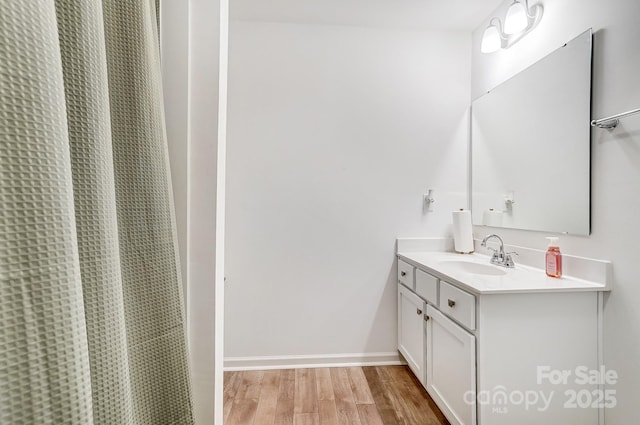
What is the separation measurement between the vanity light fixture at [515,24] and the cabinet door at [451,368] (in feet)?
5.60

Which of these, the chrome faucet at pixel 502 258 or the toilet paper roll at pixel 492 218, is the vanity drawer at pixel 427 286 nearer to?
the chrome faucet at pixel 502 258

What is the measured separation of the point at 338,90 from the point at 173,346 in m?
2.06

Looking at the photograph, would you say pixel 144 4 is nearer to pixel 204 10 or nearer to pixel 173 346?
pixel 204 10

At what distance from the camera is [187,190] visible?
→ 2.26 feet

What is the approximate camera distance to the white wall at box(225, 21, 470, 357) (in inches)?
83.4

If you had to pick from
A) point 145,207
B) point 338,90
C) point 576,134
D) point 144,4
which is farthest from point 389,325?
point 144,4

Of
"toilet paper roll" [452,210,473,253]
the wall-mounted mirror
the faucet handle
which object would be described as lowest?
the faucet handle

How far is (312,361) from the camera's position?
6.97ft

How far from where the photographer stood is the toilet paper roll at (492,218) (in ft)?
6.18

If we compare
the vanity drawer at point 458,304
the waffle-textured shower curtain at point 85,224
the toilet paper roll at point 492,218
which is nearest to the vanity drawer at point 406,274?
the vanity drawer at point 458,304

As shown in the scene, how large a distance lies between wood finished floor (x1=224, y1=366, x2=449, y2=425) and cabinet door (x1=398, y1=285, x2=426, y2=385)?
5.8 inches

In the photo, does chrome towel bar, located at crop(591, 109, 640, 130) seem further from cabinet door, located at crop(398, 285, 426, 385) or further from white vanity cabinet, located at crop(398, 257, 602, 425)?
cabinet door, located at crop(398, 285, 426, 385)

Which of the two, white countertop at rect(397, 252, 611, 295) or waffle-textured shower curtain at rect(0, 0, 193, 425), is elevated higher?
waffle-textured shower curtain at rect(0, 0, 193, 425)

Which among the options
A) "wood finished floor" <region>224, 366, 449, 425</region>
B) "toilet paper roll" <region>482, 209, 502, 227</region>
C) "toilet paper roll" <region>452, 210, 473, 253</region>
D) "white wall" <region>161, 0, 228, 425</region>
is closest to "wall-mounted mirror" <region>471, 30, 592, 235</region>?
"toilet paper roll" <region>482, 209, 502, 227</region>
